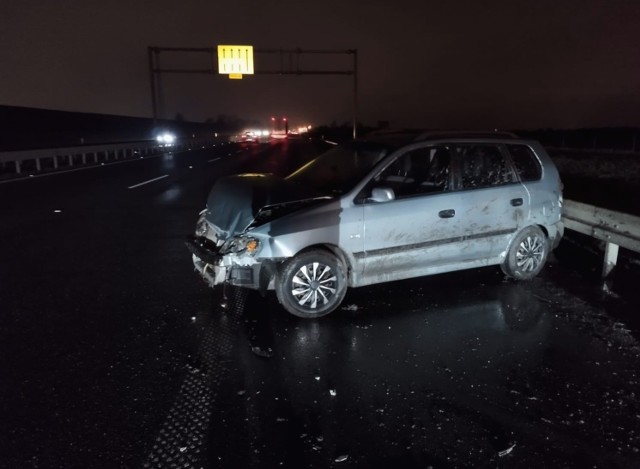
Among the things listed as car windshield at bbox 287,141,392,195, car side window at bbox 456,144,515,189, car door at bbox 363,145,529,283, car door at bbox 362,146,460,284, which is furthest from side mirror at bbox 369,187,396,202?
car side window at bbox 456,144,515,189

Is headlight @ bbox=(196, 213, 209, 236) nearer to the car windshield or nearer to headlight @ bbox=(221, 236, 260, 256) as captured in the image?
headlight @ bbox=(221, 236, 260, 256)

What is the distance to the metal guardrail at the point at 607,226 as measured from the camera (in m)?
5.95

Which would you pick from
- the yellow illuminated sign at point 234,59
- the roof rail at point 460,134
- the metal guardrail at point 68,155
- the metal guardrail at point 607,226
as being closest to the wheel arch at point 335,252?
the roof rail at point 460,134

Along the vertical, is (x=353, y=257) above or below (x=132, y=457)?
above

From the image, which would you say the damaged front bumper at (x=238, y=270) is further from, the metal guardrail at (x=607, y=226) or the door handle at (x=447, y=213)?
the metal guardrail at (x=607, y=226)

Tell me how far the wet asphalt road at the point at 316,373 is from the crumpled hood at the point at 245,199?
36.4 inches

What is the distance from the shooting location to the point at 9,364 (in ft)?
13.6

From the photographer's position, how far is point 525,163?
6340 mm

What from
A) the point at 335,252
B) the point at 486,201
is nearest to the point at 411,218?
the point at 335,252

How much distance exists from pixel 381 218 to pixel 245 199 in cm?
148

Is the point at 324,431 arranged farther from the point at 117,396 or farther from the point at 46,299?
the point at 46,299

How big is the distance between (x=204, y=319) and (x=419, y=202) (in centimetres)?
261

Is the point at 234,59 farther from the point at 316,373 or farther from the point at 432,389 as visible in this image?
the point at 432,389

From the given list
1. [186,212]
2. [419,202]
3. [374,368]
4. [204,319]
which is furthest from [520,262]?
[186,212]
